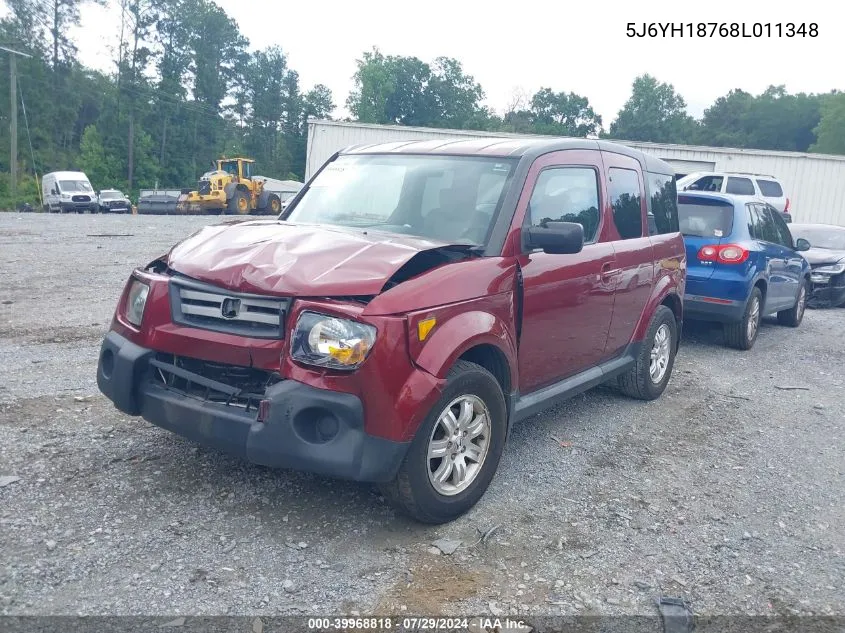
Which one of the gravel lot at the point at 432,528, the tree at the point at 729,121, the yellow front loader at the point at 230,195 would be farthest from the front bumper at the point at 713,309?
the tree at the point at 729,121

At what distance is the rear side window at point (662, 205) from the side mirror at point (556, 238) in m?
2.05

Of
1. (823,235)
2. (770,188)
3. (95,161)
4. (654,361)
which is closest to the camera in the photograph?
(654,361)

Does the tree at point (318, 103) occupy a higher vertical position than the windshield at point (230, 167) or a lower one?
higher

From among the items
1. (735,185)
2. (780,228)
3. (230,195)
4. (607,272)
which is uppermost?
(735,185)

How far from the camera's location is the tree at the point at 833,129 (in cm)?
8062

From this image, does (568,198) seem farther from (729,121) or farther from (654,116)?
(729,121)

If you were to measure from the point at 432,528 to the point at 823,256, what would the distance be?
39.1 ft

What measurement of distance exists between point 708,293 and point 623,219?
335 cm

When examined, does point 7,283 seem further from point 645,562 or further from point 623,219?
point 645,562

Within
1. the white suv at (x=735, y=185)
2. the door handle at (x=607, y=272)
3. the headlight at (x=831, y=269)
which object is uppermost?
the white suv at (x=735, y=185)

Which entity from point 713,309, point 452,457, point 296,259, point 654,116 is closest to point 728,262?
point 713,309

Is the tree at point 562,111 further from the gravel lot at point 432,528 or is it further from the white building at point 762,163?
the gravel lot at point 432,528

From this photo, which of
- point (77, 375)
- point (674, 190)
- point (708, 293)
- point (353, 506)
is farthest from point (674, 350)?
point (77, 375)

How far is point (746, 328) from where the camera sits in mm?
8531
